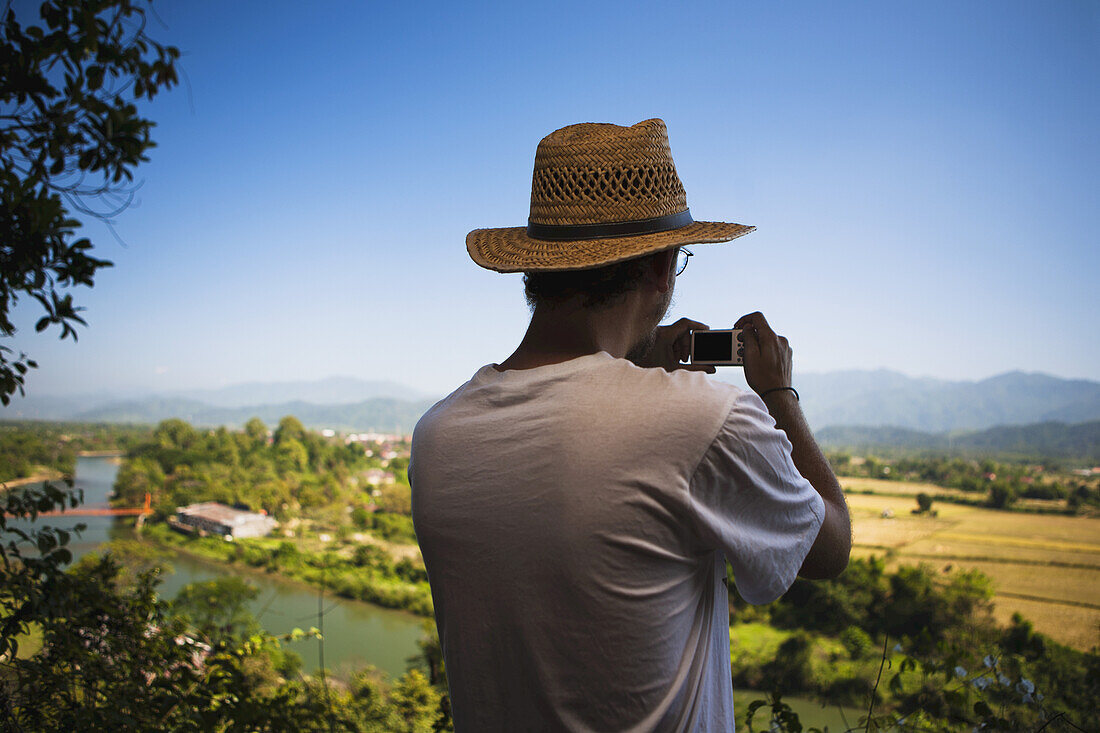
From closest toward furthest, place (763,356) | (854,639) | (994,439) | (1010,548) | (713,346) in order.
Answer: (763,356) → (713,346) → (854,639) → (1010,548) → (994,439)

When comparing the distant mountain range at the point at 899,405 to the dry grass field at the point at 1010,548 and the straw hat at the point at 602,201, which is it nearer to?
the straw hat at the point at 602,201

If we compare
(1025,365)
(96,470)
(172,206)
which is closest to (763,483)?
(1025,365)

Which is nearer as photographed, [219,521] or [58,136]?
[58,136]

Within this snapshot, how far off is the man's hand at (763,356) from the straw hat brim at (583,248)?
151 millimetres

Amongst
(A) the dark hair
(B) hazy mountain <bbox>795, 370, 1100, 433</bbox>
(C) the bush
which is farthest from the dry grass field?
(A) the dark hair

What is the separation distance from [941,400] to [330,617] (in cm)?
1685

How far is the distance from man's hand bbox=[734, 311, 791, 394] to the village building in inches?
802

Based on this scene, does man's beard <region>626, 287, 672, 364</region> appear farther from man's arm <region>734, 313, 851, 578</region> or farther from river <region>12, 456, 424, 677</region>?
river <region>12, 456, 424, 677</region>

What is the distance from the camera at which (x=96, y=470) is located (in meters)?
17.6

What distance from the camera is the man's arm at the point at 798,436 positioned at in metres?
0.78

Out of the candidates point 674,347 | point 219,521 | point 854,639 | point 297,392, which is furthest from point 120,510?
point 297,392

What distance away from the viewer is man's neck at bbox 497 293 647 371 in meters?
0.76

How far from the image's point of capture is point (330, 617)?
58.8 feet

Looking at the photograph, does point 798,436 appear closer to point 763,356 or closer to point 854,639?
point 763,356
